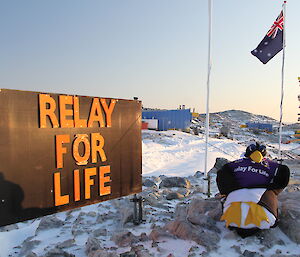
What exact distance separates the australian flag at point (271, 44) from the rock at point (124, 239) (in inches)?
347

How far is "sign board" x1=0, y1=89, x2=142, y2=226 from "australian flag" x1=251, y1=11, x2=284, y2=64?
7220 millimetres

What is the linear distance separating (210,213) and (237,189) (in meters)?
0.95

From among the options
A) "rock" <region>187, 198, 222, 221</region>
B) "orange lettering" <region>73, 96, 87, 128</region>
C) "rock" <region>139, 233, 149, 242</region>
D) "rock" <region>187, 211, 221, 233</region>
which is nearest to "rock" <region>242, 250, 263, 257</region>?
"rock" <region>187, 211, 221, 233</region>

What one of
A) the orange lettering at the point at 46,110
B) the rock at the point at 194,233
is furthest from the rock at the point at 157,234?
the orange lettering at the point at 46,110

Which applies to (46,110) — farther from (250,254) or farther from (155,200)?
(155,200)

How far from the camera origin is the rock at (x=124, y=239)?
162 inches

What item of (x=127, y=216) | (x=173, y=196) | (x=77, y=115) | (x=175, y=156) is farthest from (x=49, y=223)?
(x=175, y=156)

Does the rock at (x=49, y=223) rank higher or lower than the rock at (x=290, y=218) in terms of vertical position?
lower

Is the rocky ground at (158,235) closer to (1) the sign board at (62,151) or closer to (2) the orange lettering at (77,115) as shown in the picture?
(1) the sign board at (62,151)

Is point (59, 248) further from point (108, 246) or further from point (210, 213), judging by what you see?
point (210, 213)

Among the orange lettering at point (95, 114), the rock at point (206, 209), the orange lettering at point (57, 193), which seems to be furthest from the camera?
the rock at point (206, 209)

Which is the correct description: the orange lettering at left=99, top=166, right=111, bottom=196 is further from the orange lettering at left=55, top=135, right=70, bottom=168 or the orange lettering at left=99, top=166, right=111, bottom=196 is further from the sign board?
the orange lettering at left=55, top=135, right=70, bottom=168

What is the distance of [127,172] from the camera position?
486cm

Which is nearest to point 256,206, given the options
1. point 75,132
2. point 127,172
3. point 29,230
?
point 127,172
